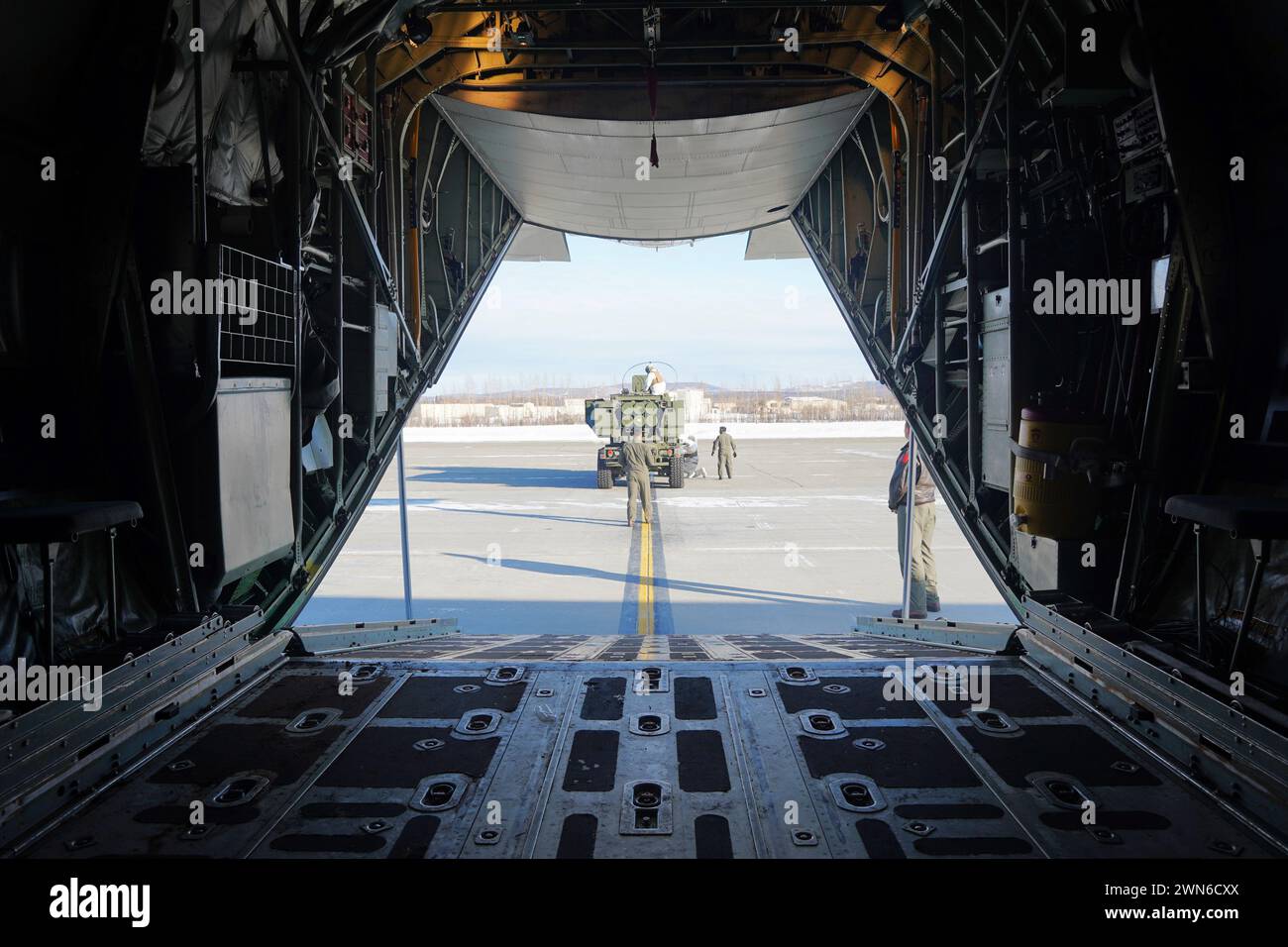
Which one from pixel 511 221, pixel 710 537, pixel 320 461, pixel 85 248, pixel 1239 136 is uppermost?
pixel 511 221

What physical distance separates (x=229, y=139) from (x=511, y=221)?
7.48 metres

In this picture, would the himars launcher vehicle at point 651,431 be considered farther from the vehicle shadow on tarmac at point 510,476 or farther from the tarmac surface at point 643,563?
the vehicle shadow on tarmac at point 510,476

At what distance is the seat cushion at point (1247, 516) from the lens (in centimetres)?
303

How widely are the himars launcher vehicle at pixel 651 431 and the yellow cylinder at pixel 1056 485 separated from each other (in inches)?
633

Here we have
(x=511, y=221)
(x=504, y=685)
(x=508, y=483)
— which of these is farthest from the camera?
(x=508, y=483)

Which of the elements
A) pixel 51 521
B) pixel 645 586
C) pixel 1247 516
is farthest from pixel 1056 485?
pixel 645 586

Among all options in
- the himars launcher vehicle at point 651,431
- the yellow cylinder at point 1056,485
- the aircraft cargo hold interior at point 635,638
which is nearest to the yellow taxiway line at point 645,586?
the aircraft cargo hold interior at point 635,638

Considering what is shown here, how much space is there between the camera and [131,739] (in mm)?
3393

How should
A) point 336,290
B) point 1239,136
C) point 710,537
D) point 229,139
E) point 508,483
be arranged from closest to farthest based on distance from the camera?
1. point 1239,136
2. point 229,139
3. point 336,290
4. point 710,537
5. point 508,483

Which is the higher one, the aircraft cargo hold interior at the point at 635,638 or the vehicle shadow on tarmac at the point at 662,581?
the aircraft cargo hold interior at the point at 635,638

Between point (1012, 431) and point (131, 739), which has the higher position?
point (1012, 431)

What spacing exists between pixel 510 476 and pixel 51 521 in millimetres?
22131

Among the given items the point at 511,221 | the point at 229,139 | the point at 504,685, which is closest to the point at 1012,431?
the point at 504,685

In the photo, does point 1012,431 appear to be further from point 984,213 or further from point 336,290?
point 336,290
